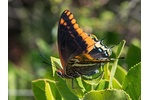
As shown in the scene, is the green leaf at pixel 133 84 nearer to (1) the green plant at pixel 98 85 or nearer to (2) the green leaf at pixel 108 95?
(1) the green plant at pixel 98 85

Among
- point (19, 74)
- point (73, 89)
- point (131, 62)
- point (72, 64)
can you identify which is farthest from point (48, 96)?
point (19, 74)

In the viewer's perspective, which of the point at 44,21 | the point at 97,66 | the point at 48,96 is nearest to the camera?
the point at 48,96

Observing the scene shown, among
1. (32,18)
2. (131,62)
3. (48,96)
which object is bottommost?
(48,96)

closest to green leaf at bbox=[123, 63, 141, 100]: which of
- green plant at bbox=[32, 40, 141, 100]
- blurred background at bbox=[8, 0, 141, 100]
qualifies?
green plant at bbox=[32, 40, 141, 100]

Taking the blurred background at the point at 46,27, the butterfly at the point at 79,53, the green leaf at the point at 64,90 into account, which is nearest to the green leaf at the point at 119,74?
the butterfly at the point at 79,53

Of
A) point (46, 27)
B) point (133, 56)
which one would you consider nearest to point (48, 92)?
point (133, 56)

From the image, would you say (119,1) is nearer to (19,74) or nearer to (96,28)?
(96,28)

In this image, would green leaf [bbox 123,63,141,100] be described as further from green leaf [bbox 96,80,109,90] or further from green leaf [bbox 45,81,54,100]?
green leaf [bbox 45,81,54,100]
